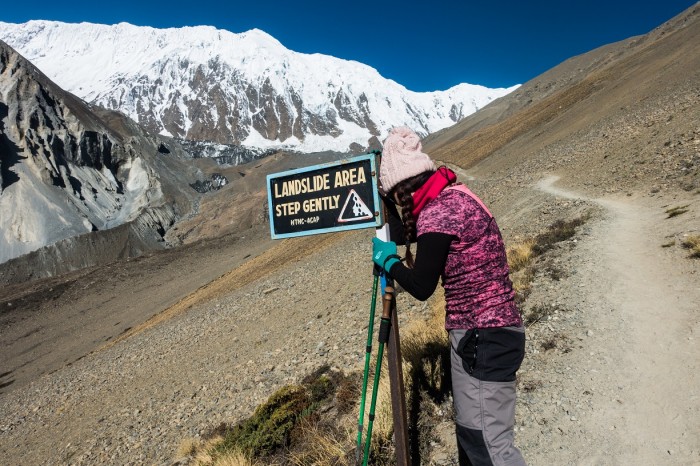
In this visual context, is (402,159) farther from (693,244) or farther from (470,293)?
(693,244)

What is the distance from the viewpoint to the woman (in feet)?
8.23

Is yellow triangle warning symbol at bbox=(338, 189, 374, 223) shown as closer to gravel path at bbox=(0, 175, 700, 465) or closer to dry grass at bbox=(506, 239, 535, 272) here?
gravel path at bbox=(0, 175, 700, 465)

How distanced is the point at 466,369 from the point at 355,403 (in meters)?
3.07

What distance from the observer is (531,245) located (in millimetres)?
9586

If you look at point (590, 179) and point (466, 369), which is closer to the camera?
point (466, 369)

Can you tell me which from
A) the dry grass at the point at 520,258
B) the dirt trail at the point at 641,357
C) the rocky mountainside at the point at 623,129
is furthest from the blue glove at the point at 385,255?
the rocky mountainside at the point at 623,129

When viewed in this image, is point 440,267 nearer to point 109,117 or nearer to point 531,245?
point 531,245

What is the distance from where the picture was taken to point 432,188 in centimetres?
266

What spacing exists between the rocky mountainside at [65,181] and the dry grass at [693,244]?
68643mm

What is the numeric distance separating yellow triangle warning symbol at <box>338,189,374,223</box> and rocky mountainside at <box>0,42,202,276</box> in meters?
68.2

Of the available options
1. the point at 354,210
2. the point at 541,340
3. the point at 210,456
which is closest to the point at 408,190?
the point at 354,210

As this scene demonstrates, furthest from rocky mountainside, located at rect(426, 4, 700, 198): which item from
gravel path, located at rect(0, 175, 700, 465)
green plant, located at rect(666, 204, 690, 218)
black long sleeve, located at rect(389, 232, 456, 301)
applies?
black long sleeve, located at rect(389, 232, 456, 301)

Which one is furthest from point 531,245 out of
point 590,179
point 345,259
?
point 590,179

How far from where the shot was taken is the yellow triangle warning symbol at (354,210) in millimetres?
3586
